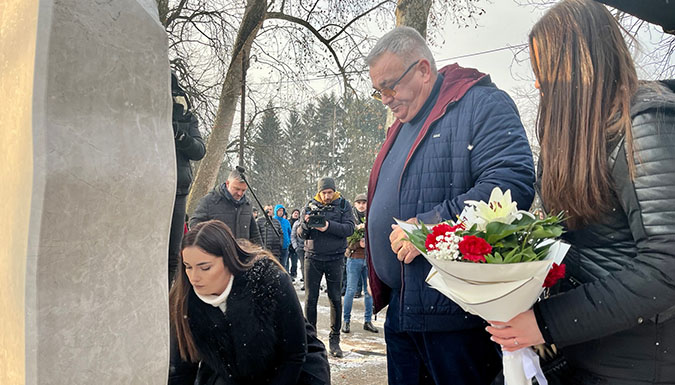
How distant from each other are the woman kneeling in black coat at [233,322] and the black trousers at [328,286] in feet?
8.49

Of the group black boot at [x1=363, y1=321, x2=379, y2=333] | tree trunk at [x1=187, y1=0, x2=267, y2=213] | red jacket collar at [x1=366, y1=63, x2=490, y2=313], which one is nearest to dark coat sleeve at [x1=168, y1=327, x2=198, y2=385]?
red jacket collar at [x1=366, y1=63, x2=490, y2=313]

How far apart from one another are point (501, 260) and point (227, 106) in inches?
292

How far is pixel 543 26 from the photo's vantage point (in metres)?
1.49

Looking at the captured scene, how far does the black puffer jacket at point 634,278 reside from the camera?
1163mm

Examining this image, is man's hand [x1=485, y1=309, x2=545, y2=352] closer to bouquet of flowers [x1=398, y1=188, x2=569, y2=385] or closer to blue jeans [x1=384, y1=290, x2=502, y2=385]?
bouquet of flowers [x1=398, y1=188, x2=569, y2=385]

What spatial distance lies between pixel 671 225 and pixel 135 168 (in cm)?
126

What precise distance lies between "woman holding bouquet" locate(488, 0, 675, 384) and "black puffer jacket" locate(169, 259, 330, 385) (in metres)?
1.21

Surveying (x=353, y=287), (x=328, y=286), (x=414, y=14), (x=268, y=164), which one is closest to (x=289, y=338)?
(x=328, y=286)

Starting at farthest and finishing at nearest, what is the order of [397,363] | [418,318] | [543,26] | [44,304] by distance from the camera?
[397,363] → [418,318] → [543,26] → [44,304]

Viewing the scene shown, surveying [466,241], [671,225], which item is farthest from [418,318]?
[671,225]

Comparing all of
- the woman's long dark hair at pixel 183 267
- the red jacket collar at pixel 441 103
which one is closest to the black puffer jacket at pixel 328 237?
the woman's long dark hair at pixel 183 267

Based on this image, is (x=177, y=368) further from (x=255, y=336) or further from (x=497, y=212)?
(x=497, y=212)

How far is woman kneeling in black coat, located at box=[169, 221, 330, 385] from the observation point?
2.33 meters

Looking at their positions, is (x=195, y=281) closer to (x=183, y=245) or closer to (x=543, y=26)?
(x=183, y=245)
